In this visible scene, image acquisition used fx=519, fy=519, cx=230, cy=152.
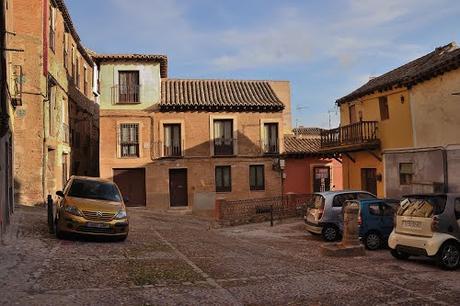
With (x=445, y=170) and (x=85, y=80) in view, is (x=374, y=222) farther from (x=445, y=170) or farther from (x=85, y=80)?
(x=85, y=80)

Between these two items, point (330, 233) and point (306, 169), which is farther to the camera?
point (306, 169)

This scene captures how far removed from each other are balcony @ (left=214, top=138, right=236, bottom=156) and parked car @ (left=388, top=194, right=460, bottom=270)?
19505mm

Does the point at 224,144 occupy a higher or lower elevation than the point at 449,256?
higher

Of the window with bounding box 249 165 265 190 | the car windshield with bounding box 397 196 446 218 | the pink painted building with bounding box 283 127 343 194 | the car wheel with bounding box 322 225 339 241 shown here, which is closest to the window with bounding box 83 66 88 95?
the window with bounding box 249 165 265 190

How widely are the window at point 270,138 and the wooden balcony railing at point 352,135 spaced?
6946mm

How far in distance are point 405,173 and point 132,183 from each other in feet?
53.0

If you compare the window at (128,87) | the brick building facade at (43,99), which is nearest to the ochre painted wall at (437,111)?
the brick building facade at (43,99)

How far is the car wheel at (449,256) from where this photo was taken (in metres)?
11.1

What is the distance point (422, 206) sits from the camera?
11.8 meters

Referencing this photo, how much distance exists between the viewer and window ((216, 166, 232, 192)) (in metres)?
31.0

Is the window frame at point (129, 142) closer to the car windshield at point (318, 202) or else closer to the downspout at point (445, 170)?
the car windshield at point (318, 202)

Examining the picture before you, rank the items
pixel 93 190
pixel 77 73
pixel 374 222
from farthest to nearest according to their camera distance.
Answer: pixel 77 73 → pixel 374 222 → pixel 93 190

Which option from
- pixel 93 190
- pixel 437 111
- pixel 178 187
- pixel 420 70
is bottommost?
pixel 178 187

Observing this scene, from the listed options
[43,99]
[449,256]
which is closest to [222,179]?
[43,99]
